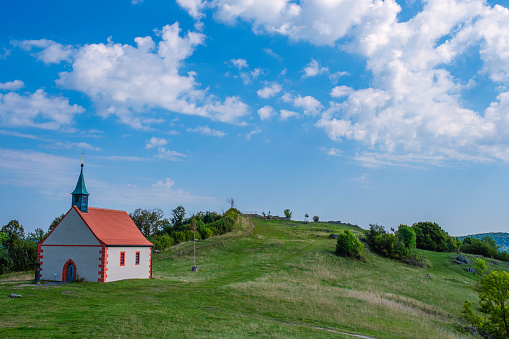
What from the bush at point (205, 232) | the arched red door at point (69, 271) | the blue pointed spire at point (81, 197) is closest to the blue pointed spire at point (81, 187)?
the blue pointed spire at point (81, 197)

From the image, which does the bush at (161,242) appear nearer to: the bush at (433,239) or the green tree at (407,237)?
the green tree at (407,237)

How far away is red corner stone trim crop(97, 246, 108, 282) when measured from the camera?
3566 cm

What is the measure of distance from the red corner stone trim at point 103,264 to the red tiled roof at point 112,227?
89cm

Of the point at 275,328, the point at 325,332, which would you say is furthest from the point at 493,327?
the point at 275,328

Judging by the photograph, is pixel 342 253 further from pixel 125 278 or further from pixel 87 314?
pixel 87 314

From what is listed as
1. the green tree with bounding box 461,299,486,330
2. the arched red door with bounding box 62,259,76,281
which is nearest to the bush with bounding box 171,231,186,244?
the arched red door with bounding box 62,259,76,281

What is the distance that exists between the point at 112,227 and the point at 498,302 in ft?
125

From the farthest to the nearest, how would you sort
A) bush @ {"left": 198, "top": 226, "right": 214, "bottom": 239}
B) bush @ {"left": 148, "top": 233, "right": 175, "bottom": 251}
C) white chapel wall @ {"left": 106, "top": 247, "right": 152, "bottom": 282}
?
bush @ {"left": 198, "top": 226, "right": 214, "bottom": 239} → bush @ {"left": 148, "top": 233, "right": 175, "bottom": 251} → white chapel wall @ {"left": 106, "top": 247, "right": 152, "bottom": 282}

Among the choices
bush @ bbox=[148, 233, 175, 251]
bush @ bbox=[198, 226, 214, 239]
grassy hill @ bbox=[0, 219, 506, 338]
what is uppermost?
bush @ bbox=[198, 226, 214, 239]

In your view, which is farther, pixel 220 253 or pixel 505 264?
pixel 505 264

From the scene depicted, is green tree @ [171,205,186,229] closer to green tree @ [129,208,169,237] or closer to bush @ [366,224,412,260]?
green tree @ [129,208,169,237]

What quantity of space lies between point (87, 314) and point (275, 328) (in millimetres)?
10613

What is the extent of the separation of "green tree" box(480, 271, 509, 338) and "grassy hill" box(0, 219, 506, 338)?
10.3 ft

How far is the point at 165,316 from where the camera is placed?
68.7ft
